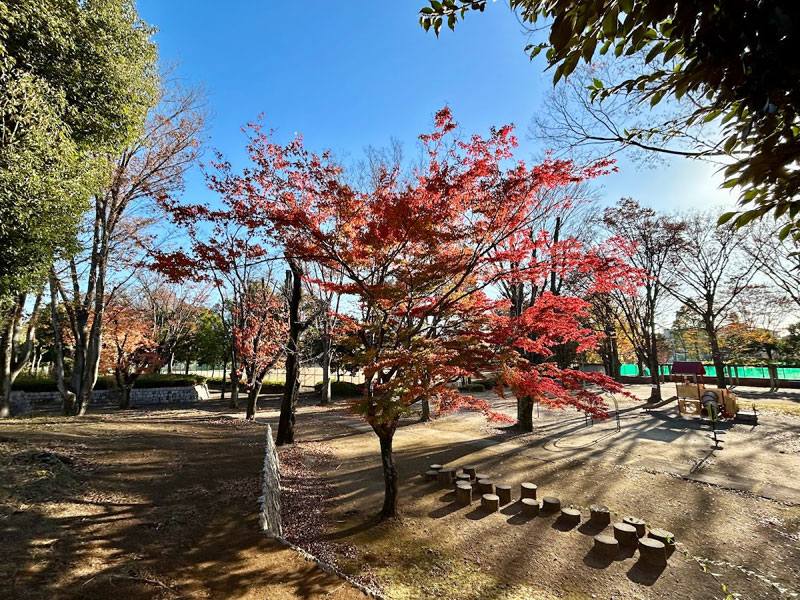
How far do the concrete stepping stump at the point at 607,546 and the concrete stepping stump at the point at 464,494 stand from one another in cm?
218

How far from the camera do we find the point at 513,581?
438 centimetres

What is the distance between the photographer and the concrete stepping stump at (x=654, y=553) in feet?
15.2

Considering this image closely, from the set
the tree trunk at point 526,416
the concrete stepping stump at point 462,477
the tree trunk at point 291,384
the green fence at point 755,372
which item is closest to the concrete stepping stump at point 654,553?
the concrete stepping stump at point 462,477

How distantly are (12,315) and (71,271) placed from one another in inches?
84.6

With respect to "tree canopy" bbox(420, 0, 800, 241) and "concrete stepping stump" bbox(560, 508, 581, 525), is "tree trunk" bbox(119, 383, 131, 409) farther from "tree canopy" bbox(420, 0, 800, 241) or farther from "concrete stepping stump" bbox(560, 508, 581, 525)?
"tree canopy" bbox(420, 0, 800, 241)

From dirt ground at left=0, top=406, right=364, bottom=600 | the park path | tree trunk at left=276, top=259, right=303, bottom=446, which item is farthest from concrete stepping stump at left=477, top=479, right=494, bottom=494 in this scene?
tree trunk at left=276, top=259, right=303, bottom=446

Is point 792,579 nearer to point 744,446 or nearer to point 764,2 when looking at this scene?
point 764,2

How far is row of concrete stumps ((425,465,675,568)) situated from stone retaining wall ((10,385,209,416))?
21.2m

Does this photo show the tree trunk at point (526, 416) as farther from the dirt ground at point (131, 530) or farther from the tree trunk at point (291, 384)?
the dirt ground at point (131, 530)

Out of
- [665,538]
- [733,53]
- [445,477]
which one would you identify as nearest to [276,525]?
[445,477]

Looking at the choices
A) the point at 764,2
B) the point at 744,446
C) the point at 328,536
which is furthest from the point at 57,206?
the point at 744,446

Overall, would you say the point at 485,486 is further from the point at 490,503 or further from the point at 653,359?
the point at 653,359

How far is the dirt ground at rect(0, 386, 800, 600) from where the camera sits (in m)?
3.87

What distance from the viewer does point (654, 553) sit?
4.67 m
